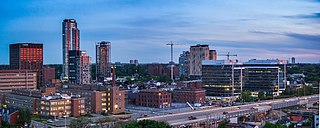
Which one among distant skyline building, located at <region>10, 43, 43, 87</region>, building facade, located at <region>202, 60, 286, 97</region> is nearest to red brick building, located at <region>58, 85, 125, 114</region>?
building facade, located at <region>202, 60, 286, 97</region>

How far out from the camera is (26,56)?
185 ft

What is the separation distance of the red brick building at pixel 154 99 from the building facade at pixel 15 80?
13.5 meters

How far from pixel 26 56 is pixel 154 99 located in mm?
30753

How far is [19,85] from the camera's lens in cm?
3953

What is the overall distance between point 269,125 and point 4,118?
599 inches

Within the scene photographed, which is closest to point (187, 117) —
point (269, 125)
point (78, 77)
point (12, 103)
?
point (269, 125)

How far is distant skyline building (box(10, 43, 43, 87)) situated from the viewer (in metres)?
55.8

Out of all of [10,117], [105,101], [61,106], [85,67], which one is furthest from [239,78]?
[85,67]

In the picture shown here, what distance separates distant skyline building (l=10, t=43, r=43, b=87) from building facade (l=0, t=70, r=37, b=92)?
1480cm

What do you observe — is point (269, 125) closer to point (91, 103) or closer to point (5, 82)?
point (91, 103)

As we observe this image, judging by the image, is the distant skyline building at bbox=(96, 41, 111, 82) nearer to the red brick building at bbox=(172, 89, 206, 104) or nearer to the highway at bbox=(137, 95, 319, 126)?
the red brick building at bbox=(172, 89, 206, 104)

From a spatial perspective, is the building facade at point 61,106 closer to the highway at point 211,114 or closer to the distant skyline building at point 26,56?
the highway at point 211,114

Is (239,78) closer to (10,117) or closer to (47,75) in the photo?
(47,75)

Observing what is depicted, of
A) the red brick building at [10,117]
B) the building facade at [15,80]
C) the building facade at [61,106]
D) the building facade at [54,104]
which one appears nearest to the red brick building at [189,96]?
the building facade at [54,104]
